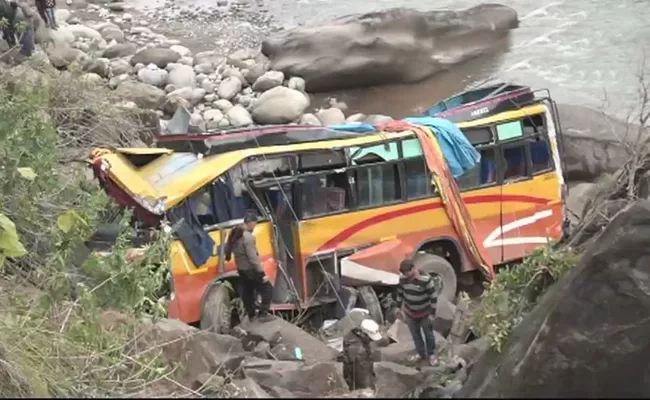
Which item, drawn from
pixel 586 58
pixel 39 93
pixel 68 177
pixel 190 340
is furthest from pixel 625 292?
pixel 586 58

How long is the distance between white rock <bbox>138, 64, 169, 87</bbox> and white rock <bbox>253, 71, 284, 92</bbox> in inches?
75.3

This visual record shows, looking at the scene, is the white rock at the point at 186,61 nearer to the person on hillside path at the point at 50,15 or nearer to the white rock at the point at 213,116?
the white rock at the point at 213,116

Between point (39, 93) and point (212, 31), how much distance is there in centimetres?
1385

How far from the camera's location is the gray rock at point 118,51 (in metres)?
21.3

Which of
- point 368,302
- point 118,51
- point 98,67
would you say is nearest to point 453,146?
point 368,302

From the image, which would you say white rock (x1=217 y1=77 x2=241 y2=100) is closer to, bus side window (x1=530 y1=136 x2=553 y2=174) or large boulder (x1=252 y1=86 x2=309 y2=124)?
large boulder (x1=252 y1=86 x2=309 y2=124)

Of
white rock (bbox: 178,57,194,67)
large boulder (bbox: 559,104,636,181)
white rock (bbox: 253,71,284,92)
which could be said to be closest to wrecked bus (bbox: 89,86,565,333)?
large boulder (bbox: 559,104,636,181)

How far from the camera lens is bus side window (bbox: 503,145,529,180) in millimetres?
10867

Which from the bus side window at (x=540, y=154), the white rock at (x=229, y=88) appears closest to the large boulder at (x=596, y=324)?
the bus side window at (x=540, y=154)

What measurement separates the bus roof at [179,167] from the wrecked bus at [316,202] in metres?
0.01

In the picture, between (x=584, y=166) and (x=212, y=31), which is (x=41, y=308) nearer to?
(x=584, y=166)

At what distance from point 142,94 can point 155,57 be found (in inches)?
128

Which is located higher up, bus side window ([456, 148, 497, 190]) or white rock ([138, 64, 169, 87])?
white rock ([138, 64, 169, 87])

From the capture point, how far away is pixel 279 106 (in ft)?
59.9
